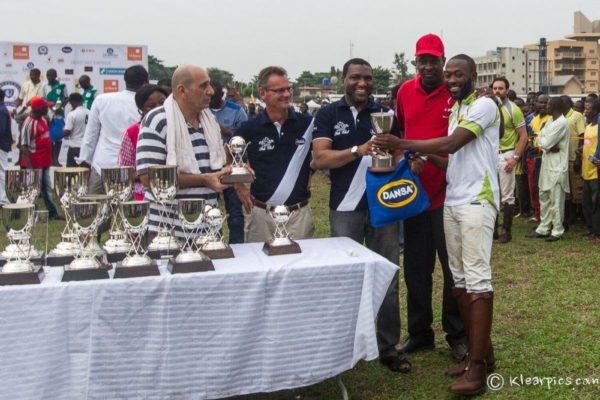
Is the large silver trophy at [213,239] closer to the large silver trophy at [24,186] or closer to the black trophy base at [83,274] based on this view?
the black trophy base at [83,274]

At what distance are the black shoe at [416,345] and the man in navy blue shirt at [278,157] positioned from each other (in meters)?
1.11

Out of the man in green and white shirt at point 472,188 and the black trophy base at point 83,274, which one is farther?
the man in green and white shirt at point 472,188

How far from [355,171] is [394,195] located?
0.39 metres

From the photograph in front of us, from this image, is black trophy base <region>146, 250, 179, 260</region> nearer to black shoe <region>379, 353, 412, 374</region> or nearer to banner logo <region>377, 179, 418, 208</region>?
banner logo <region>377, 179, 418, 208</region>

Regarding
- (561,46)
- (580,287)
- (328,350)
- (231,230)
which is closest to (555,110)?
(580,287)

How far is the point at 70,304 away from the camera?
2.93m

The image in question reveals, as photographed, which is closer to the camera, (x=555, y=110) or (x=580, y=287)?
(x=580, y=287)

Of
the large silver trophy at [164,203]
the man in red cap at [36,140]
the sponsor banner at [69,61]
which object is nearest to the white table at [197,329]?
the large silver trophy at [164,203]

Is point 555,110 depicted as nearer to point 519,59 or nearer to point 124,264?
point 124,264

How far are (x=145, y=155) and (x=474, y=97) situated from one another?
199 centimetres

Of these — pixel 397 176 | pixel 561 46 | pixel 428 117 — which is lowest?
pixel 397 176

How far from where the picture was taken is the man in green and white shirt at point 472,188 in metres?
3.72

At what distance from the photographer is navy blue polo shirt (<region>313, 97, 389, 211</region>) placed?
4152 mm

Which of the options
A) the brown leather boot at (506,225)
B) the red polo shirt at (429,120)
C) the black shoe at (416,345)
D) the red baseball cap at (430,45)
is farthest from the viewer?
the brown leather boot at (506,225)
